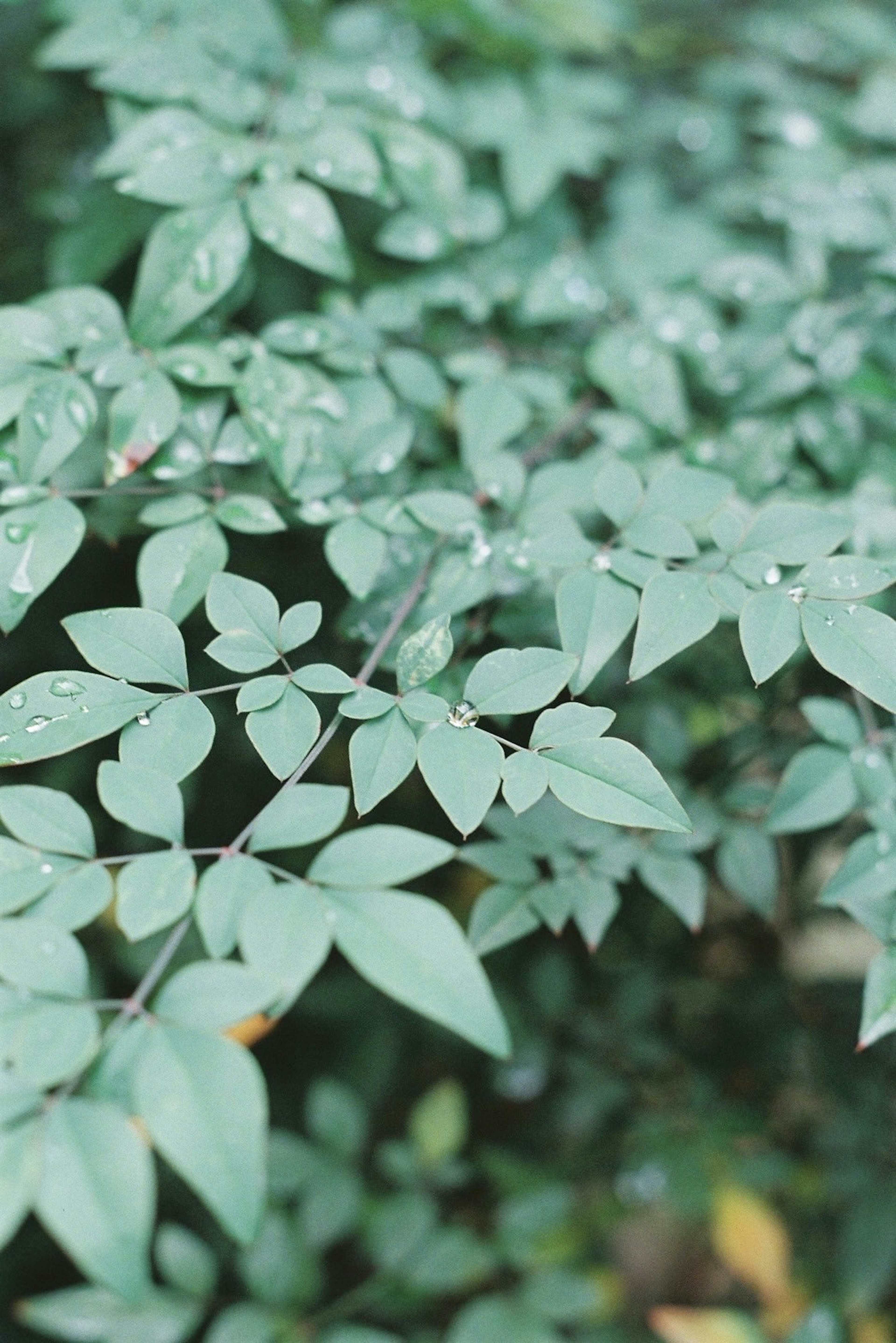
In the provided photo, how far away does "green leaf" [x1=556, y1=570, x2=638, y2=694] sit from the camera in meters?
0.81

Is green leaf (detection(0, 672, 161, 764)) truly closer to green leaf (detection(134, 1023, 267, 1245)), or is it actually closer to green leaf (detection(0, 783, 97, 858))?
green leaf (detection(0, 783, 97, 858))

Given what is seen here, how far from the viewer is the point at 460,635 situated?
39.3 inches

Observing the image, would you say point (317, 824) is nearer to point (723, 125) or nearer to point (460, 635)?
point (460, 635)

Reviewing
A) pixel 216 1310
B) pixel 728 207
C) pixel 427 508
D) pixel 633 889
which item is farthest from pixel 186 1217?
pixel 728 207

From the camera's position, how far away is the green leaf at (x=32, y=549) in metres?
0.82

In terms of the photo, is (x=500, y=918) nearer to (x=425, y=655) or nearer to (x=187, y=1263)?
(x=425, y=655)

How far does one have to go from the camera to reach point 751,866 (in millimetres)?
1018

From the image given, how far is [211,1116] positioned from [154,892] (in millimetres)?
156

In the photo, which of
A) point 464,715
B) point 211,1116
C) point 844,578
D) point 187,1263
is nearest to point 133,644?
point 464,715

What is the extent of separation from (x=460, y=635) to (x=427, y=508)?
13 centimetres

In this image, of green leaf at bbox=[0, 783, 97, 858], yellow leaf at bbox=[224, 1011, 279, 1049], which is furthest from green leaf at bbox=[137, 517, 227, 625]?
yellow leaf at bbox=[224, 1011, 279, 1049]

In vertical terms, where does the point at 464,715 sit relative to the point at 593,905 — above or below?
above

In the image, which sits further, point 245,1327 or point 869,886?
point 245,1327

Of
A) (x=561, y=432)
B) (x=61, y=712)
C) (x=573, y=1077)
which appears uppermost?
(x=61, y=712)
